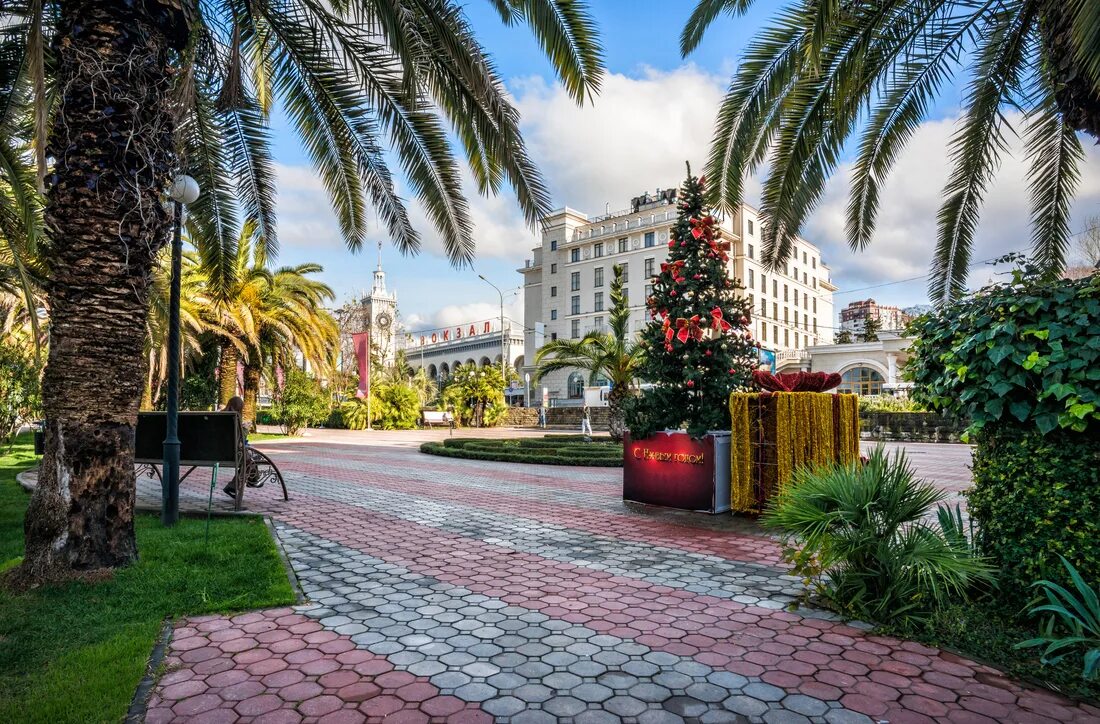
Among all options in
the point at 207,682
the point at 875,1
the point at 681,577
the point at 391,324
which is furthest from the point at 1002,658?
the point at 391,324

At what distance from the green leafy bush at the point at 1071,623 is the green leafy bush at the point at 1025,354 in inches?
32.7

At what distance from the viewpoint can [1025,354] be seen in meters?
3.55

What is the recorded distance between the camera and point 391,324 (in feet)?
176

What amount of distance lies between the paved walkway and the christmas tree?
78.2 inches

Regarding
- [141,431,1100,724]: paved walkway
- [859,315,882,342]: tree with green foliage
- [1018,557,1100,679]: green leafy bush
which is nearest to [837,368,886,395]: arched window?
[859,315,882,342]: tree with green foliage

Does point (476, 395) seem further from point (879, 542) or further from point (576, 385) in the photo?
point (879, 542)

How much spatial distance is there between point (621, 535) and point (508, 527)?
1.30 meters

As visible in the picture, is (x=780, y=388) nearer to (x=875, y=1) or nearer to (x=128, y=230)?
(x=875, y=1)

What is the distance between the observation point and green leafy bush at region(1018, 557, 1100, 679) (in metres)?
3.08

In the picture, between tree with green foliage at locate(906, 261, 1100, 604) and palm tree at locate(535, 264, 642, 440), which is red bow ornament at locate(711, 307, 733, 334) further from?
A: palm tree at locate(535, 264, 642, 440)

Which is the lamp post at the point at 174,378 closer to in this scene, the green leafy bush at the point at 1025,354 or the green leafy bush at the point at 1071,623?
the green leafy bush at the point at 1025,354

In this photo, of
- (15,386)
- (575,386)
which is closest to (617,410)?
(15,386)

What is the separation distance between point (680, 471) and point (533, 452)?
343 inches

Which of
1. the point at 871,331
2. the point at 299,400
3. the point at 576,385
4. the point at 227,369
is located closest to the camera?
the point at 227,369
